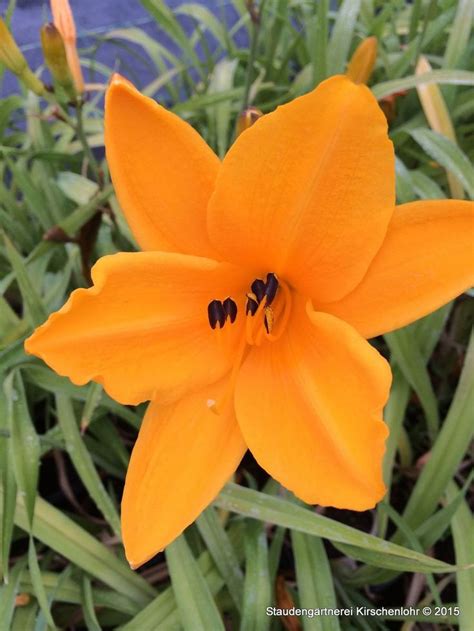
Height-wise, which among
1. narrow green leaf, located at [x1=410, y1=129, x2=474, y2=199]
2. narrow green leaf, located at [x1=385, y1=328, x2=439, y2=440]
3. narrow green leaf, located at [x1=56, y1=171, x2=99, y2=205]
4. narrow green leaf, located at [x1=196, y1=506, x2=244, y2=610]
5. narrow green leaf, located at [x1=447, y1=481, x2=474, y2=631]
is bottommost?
narrow green leaf, located at [x1=196, y1=506, x2=244, y2=610]

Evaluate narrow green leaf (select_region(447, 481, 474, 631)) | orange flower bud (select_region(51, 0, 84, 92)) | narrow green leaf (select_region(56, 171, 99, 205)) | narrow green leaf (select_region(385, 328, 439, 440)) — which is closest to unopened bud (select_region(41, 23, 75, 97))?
orange flower bud (select_region(51, 0, 84, 92))

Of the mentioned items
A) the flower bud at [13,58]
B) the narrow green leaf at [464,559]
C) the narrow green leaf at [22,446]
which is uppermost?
the flower bud at [13,58]

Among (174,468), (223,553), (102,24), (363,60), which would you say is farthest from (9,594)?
(102,24)

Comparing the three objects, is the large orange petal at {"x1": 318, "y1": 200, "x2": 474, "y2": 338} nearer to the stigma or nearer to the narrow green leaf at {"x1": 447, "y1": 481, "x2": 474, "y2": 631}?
the stigma

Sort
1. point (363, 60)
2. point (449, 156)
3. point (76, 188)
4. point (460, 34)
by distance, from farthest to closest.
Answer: point (460, 34), point (76, 188), point (449, 156), point (363, 60)

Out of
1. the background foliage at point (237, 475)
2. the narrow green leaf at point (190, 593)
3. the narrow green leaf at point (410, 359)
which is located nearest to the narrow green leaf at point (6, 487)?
the background foliage at point (237, 475)

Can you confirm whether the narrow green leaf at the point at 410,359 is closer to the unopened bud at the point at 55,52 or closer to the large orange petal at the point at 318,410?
the large orange petal at the point at 318,410

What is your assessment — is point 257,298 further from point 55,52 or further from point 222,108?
point 222,108
